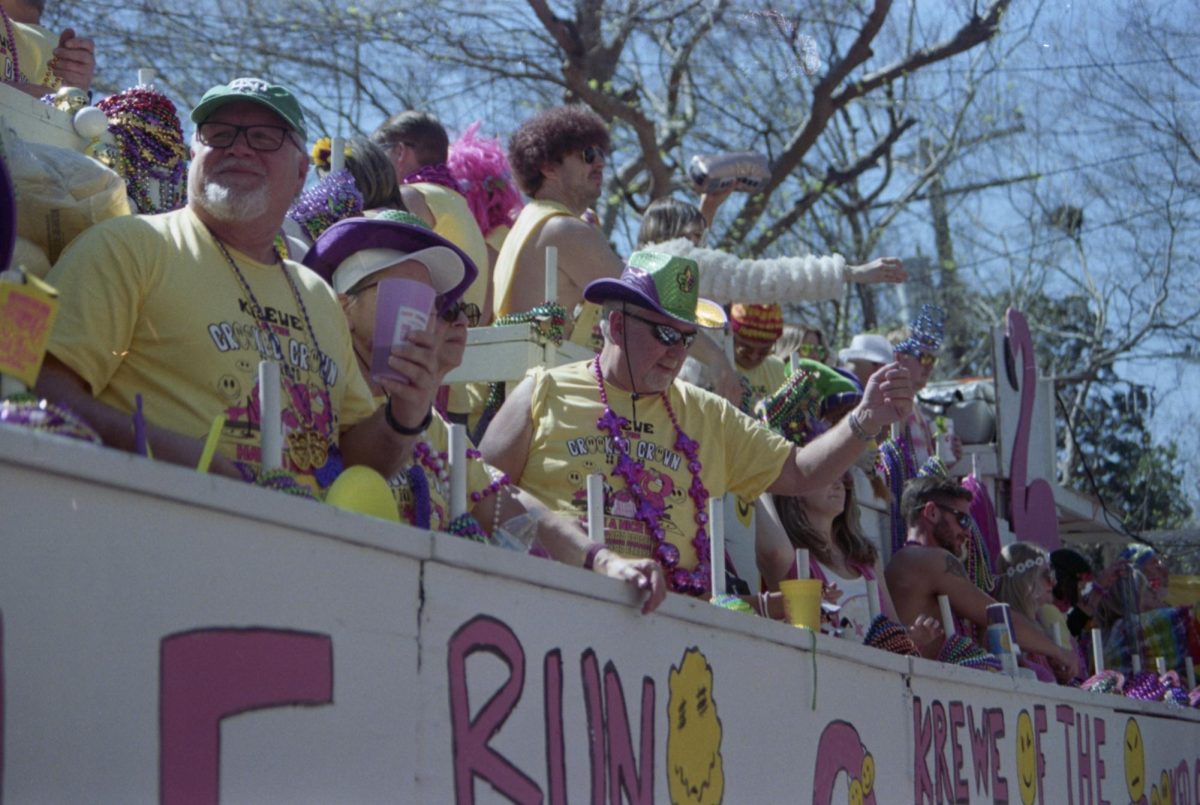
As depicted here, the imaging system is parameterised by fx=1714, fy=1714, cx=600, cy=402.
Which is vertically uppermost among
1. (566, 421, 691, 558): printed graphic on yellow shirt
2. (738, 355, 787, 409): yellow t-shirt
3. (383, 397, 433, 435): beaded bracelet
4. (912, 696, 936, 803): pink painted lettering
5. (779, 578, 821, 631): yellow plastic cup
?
(738, 355, 787, 409): yellow t-shirt

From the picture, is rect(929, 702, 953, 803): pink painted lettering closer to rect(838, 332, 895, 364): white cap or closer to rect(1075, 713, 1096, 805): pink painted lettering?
rect(1075, 713, 1096, 805): pink painted lettering

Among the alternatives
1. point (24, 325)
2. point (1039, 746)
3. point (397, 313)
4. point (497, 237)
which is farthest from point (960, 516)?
point (24, 325)

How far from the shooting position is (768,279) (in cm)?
660

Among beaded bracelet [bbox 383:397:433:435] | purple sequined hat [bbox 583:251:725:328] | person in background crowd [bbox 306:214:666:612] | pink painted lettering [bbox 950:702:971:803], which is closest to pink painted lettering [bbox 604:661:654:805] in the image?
person in background crowd [bbox 306:214:666:612]

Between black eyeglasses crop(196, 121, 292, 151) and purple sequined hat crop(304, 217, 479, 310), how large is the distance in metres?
0.35

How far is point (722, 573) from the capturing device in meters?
4.21

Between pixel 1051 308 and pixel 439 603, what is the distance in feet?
63.3

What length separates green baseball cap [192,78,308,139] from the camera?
3.68 m

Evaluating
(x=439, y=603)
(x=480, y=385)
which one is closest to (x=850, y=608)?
(x=480, y=385)

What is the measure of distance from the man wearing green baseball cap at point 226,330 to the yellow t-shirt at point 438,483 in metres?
0.08

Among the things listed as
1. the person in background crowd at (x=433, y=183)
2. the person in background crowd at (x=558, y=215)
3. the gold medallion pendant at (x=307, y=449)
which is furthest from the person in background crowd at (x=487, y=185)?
the gold medallion pendant at (x=307, y=449)

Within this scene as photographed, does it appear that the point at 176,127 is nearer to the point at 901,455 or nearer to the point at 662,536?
the point at 662,536

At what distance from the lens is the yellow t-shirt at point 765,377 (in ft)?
23.9

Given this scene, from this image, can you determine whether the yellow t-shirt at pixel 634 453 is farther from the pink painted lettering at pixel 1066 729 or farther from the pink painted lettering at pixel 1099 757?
the pink painted lettering at pixel 1099 757
